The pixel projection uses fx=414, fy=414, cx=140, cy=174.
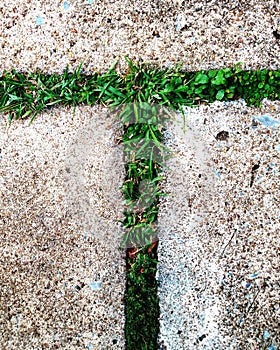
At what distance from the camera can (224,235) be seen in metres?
1.77

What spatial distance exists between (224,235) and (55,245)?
2.45 feet

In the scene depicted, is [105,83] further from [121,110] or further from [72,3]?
[72,3]

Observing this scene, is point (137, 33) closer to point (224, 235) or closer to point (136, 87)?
point (136, 87)

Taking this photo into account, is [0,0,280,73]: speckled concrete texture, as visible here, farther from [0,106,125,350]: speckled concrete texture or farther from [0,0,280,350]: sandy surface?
[0,106,125,350]: speckled concrete texture

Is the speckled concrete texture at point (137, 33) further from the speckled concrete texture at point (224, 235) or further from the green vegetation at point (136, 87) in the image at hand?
the speckled concrete texture at point (224, 235)

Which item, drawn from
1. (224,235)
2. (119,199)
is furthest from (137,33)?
(224,235)

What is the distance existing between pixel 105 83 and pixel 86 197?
1.65 ft

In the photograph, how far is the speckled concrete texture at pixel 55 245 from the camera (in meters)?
1.82

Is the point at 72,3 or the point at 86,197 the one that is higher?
the point at 72,3

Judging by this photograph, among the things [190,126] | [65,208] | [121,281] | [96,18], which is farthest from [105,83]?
[121,281]

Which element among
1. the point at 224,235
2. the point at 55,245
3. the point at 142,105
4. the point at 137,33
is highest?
the point at 137,33

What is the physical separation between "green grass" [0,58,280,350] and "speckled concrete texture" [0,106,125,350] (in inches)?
2.1

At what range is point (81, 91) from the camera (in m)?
1.81

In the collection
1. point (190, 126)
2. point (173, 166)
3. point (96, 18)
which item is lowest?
point (173, 166)
